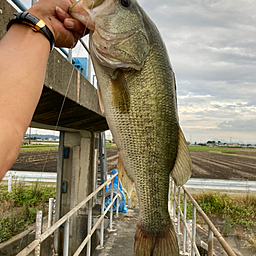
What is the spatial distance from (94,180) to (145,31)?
567 cm

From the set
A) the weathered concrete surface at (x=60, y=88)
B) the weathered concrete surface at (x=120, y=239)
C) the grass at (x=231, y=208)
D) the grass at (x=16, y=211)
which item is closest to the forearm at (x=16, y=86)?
the weathered concrete surface at (x=60, y=88)

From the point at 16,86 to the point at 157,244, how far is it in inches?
53.2

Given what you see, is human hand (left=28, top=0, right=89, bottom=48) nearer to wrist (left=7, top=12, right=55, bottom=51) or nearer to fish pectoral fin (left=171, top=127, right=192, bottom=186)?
wrist (left=7, top=12, right=55, bottom=51)

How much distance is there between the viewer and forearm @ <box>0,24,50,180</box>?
1.76 feet

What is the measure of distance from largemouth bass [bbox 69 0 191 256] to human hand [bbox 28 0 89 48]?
0.20m

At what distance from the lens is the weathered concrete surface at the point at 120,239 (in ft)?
14.7

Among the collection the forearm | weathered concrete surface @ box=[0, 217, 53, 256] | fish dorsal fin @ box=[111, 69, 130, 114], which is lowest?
weathered concrete surface @ box=[0, 217, 53, 256]

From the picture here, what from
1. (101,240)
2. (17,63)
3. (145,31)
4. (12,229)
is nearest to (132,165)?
(145,31)

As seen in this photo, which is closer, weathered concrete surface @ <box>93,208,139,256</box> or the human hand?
the human hand

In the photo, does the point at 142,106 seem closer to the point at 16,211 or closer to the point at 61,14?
the point at 61,14

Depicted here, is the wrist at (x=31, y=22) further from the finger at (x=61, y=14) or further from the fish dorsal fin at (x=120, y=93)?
the fish dorsal fin at (x=120, y=93)

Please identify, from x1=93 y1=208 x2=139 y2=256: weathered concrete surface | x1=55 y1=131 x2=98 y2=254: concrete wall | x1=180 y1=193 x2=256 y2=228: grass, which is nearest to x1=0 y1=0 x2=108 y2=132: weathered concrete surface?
x1=55 y1=131 x2=98 y2=254: concrete wall

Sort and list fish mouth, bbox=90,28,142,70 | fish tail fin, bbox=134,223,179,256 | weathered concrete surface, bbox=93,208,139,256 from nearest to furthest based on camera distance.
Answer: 1. fish mouth, bbox=90,28,142,70
2. fish tail fin, bbox=134,223,179,256
3. weathered concrete surface, bbox=93,208,139,256

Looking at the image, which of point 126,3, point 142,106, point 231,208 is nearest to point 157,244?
point 142,106
